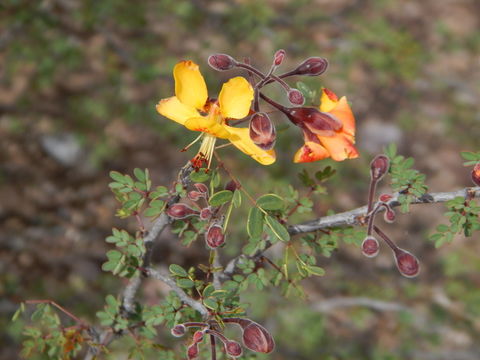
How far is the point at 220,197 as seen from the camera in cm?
153

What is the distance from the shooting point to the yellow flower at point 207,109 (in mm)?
1420

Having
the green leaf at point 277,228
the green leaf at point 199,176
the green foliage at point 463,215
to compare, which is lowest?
the green leaf at point 277,228

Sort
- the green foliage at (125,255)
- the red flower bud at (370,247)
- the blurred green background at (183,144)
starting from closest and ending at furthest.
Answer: the red flower bud at (370,247)
the green foliage at (125,255)
the blurred green background at (183,144)

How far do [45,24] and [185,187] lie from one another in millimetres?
2756

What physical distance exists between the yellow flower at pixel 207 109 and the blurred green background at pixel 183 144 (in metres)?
→ 2.26

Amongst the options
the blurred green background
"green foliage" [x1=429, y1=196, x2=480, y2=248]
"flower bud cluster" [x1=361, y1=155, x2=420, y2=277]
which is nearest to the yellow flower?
"flower bud cluster" [x1=361, y1=155, x2=420, y2=277]

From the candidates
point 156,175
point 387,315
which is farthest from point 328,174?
point 387,315

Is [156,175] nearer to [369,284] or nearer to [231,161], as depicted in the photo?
[231,161]

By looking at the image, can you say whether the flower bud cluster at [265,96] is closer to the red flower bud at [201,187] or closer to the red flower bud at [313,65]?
the red flower bud at [313,65]

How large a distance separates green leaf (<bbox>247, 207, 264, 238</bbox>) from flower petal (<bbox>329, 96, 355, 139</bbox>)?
0.37 metres

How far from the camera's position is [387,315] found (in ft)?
16.6

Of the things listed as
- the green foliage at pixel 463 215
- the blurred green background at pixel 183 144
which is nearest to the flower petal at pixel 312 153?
the green foliage at pixel 463 215

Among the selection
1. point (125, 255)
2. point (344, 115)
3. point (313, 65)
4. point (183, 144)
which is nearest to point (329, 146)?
point (344, 115)

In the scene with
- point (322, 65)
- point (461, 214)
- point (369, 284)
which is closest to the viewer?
point (322, 65)
